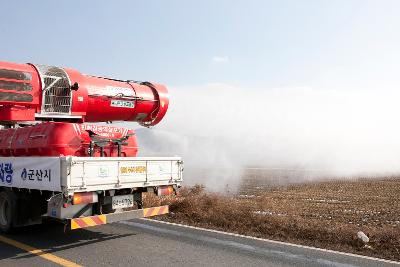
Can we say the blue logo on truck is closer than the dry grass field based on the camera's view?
No

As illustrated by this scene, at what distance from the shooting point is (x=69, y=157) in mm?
6785

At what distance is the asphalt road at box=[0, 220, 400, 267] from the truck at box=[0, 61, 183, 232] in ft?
1.67

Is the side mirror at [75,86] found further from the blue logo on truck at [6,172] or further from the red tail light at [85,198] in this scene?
the red tail light at [85,198]

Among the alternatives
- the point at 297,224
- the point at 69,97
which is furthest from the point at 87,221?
the point at 297,224

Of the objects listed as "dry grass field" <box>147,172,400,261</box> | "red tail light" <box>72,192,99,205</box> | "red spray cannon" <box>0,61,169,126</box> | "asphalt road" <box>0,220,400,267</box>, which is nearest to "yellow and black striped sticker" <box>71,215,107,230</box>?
"red tail light" <box>72,192,99,205</box>

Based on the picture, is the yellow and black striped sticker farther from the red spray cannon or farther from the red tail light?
the red spray cannon

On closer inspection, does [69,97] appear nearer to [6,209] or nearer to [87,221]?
[6,209]

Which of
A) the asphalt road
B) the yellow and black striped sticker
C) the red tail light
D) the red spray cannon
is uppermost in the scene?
the red spray cannon

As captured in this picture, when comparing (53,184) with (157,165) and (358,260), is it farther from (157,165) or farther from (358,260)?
(358,260)

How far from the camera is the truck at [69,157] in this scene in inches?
277

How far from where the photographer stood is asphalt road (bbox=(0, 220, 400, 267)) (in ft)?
21.1

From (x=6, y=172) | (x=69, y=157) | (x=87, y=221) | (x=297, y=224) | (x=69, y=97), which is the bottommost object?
(x=297, y=224)

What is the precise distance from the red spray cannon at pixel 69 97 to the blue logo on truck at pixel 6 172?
2.97 ft

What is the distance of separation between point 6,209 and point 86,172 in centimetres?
268
